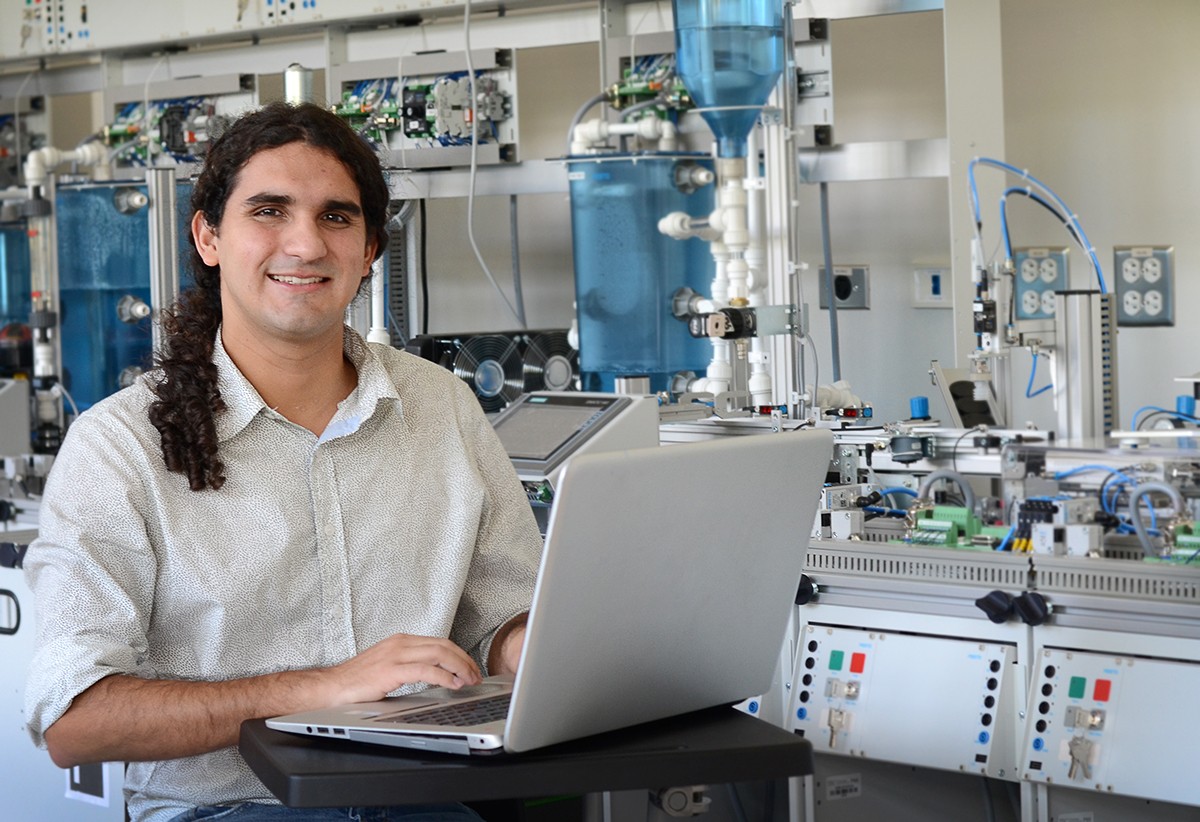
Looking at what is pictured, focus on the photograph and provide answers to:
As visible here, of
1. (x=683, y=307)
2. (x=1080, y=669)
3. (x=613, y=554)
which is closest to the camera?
(x=613, y=554)

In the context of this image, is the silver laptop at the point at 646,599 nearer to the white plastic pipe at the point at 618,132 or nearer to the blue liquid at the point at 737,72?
the blue liquid at the point at 737,72

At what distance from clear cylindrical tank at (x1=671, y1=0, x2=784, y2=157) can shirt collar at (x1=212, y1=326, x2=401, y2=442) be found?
1.61m

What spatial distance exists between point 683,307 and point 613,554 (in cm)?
254

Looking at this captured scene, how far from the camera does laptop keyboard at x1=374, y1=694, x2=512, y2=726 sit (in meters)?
1.25

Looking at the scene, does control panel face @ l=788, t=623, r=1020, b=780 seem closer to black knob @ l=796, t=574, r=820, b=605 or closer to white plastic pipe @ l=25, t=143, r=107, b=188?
black knob @ l=796, t=574, r=820, b=605

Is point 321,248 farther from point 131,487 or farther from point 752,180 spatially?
point 752,180

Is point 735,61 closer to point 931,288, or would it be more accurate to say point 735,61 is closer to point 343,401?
point 931,288

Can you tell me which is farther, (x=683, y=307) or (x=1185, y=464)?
(x=683, y=307)

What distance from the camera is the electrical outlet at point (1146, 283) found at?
4.11 metres

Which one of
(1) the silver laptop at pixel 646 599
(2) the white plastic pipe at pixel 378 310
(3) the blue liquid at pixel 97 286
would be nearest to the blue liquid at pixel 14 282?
(3) the blue liquid at pixel 97 286

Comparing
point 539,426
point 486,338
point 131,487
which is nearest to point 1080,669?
point 539,426

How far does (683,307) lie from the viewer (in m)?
3.67

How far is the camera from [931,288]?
436 centimetres

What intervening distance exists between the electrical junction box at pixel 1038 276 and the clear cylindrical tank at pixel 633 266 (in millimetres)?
915
